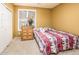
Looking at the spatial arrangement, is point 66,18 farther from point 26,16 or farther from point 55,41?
point 26,16

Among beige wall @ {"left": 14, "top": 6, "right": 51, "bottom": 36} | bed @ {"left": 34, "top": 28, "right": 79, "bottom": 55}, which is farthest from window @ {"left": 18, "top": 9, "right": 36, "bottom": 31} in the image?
bed @ {"left": 34, "top": 28, "right": 79, "bottom": 55}

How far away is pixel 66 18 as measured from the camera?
3.10m

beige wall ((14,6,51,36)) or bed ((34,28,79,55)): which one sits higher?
beige wall ((14,6,51,36))

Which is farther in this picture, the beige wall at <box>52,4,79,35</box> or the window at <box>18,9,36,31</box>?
the beige wall at <box>52,4,79,35</box>

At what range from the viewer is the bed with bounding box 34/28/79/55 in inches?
99.0

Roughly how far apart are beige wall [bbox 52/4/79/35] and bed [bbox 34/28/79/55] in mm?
170

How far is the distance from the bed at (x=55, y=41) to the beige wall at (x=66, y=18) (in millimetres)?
170

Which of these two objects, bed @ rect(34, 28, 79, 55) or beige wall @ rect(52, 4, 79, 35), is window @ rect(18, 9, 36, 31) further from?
beige wall @ rect(52, 4, 79, 35)

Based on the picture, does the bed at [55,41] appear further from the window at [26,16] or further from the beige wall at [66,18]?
the window at [26,16]

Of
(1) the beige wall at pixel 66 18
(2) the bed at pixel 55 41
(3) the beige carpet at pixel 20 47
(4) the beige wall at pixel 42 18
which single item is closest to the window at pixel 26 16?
(4) the beige wall at pixel 42 18

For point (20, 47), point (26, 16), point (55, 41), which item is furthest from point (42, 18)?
point (20, 47)

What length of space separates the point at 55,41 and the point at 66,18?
0.86 meters

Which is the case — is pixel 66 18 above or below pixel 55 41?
above
